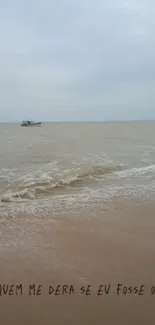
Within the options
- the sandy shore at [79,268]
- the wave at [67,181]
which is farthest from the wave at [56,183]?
the sandy shore at [79,268]

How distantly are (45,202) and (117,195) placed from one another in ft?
6.63

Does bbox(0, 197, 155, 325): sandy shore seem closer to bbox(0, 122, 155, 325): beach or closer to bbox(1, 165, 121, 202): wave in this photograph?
bbox(0, 122, 155, 325): beach

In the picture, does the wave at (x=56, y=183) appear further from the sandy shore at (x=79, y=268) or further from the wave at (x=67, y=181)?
the sandy shore at (x=79, y=268)

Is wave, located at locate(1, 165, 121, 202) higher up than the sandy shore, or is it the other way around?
wave, located at locate(1, 165, 121, 202)

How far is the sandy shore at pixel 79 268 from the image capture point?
9.73ft

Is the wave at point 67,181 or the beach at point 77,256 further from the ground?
the wave at point 67,181

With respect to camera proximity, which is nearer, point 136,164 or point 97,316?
point 97,316

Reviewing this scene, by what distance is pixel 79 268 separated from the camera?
3877mm

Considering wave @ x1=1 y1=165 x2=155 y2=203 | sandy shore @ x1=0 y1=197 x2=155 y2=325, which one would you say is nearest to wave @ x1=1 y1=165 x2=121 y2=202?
wave @ x1=1 y1=165 x2=155 y2=203

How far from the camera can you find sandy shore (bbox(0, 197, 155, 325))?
9.73ft

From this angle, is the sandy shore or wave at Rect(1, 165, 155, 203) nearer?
the sandy shore

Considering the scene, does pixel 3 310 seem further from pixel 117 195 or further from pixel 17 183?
pixel 17 183

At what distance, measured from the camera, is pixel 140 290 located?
335cm

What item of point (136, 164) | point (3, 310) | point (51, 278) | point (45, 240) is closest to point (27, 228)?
point (45, 240)
